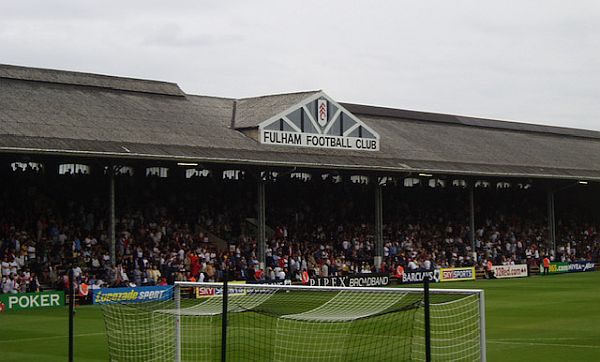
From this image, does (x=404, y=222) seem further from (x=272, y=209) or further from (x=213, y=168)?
(x=213, y=168)

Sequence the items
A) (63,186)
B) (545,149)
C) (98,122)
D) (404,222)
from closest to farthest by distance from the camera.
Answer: (98,122), (63,186), (404,222), (545,149)

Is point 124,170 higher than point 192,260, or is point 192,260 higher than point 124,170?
point 124,170

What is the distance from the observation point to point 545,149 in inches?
2438

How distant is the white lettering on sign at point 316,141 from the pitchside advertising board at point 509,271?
962cm

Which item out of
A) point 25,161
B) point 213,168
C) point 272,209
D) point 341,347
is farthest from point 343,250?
point 341,347

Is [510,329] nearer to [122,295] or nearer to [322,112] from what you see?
[122,295]

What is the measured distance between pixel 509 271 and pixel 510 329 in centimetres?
2741

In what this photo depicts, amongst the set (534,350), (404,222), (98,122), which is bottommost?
(534,350)

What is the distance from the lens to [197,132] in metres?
41.5

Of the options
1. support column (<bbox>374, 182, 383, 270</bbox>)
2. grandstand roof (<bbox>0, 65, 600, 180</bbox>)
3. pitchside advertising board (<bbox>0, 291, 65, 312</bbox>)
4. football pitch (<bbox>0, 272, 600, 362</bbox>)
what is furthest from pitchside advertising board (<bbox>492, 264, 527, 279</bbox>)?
pitchside advertising board (<bbox>0, 291, 65, 312</bbox>)

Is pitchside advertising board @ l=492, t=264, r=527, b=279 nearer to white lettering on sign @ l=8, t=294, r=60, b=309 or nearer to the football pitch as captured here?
the football pitch

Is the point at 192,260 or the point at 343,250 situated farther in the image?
the point at 343,250


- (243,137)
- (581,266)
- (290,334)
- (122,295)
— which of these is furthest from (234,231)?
(290,334)

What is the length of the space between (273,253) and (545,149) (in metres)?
25.1
